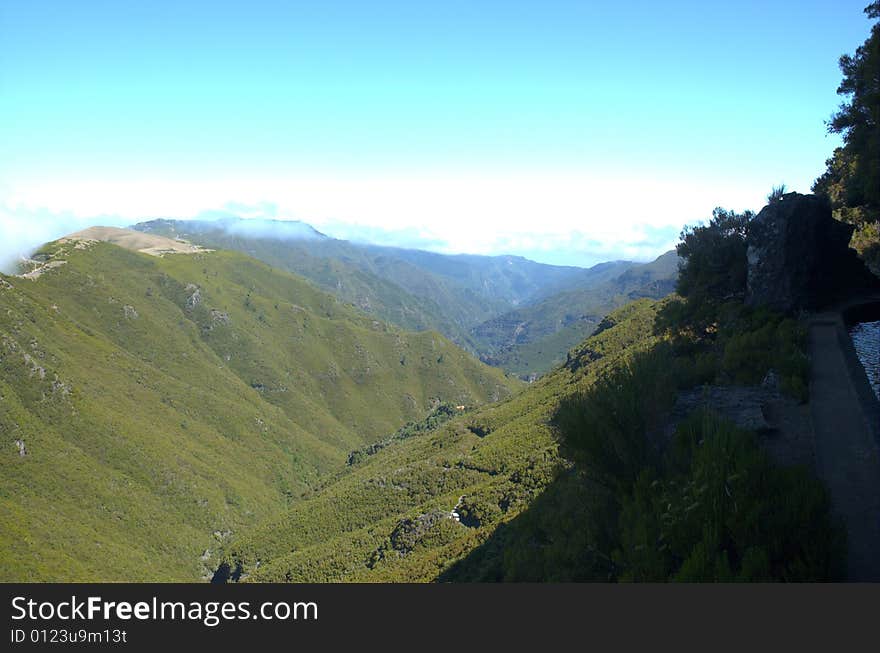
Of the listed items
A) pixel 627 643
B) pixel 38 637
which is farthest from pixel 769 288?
pixel 38 637

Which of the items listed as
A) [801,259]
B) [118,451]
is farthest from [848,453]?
[118,451]

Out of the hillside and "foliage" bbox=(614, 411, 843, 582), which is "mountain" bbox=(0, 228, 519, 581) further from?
"foliage" bbox=(614, 411, 843, 582)

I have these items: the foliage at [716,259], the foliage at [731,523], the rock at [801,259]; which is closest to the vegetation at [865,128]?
the rock at [801,259]

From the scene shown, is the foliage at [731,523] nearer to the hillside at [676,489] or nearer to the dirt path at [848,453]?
the hillside at [676,489]

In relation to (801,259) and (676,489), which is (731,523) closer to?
(676,489)

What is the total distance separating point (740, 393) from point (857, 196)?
41.1ft

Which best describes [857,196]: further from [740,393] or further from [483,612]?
[483,612]

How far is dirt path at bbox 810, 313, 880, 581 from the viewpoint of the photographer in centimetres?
602

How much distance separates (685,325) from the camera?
70.9 ft

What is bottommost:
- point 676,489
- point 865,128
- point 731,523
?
point 676,489

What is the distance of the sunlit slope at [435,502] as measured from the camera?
1608 inches

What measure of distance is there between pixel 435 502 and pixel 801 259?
49991mm

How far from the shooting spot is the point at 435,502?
196ft

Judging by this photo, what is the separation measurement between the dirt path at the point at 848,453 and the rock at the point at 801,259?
486 centimetres
